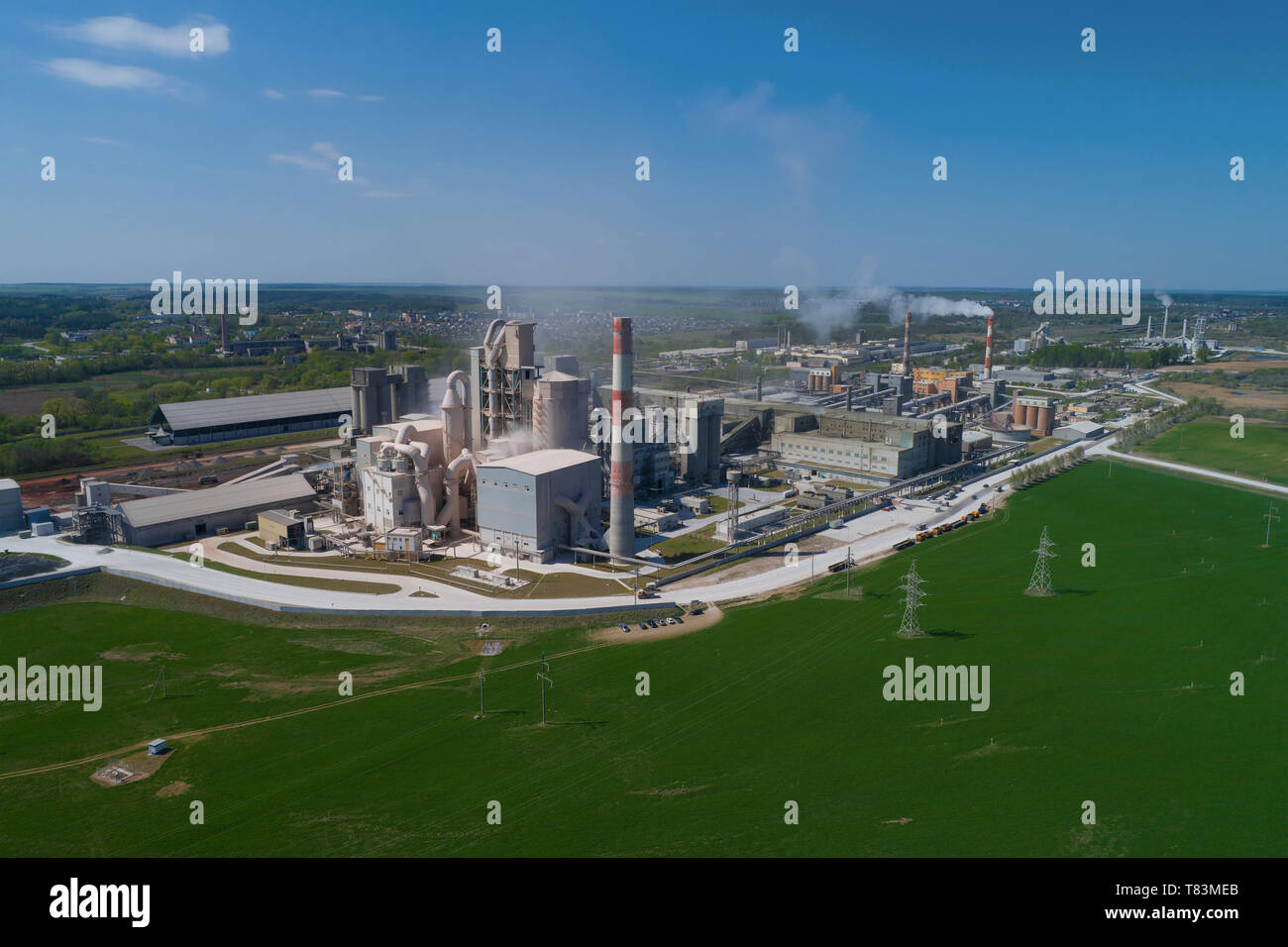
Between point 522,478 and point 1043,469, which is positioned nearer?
point 522,478

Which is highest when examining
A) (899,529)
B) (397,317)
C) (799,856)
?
(397,317)

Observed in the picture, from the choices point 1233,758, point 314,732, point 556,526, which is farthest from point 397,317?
point 1233,758

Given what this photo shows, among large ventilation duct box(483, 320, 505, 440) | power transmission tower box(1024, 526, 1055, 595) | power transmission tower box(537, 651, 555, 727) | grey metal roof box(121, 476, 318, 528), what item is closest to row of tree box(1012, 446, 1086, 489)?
power transmission tower box(1024, 526, 1055, 595)

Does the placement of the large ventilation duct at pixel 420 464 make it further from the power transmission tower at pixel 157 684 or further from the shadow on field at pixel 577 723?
the shadow on field at pixel 577 723

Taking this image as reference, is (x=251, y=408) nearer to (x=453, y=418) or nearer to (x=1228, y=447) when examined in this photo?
(x=453, y=418)

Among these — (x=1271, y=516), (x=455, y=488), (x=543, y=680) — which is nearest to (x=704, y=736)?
(x=543, y=680)

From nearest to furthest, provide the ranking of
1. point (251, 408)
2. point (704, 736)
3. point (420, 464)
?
point (704, 736) < point (420, 464) < point (251, 408)

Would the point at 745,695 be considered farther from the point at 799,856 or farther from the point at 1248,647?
the point at 1248,647

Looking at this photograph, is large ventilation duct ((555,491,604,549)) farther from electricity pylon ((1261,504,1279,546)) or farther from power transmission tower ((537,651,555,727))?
electricity pylon ((1261,504,1279,546))
